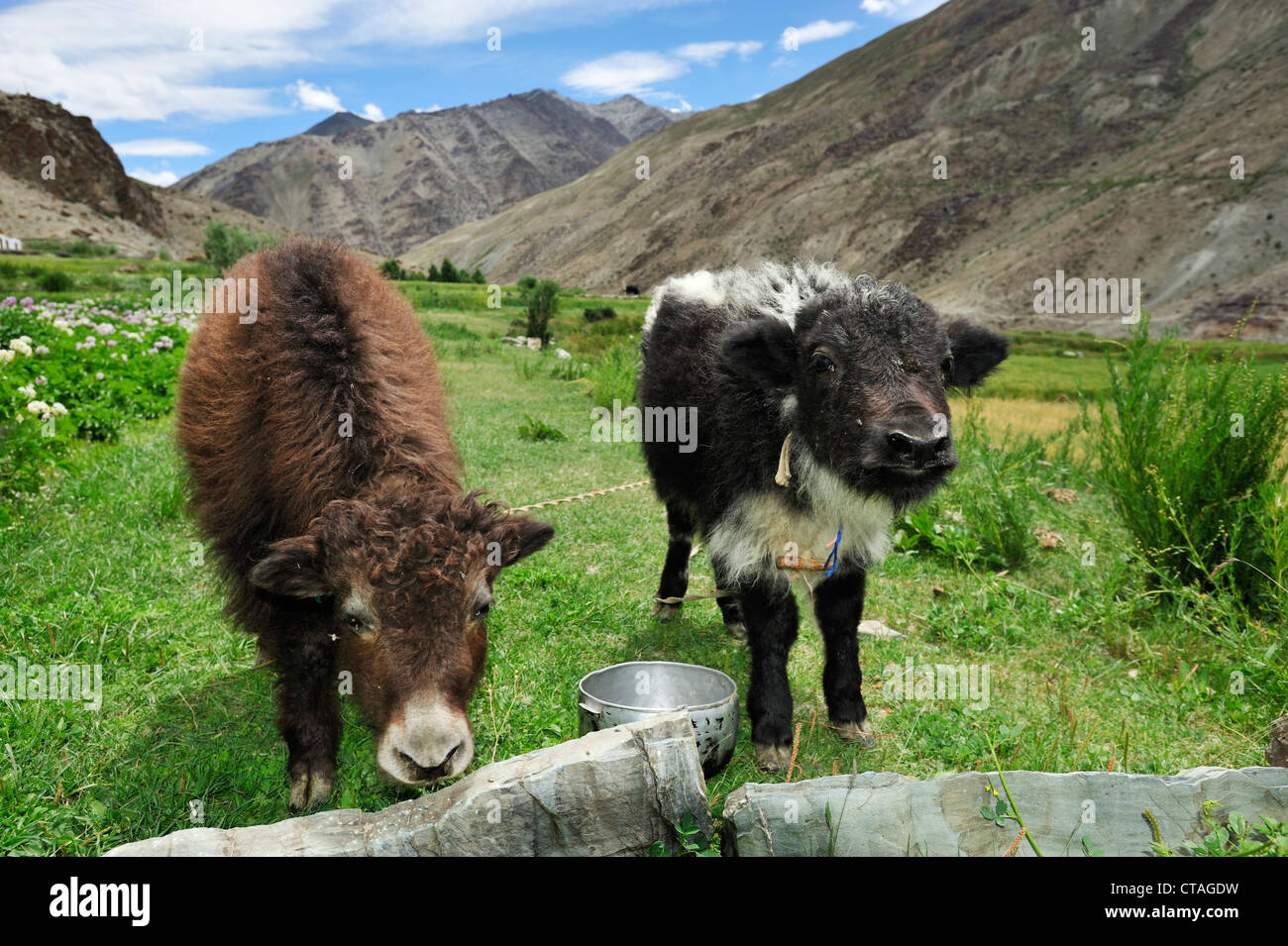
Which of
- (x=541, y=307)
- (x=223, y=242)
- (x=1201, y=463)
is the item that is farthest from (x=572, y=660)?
(x=223, y=242)

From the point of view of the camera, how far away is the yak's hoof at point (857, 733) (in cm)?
450

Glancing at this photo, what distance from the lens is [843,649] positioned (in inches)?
181

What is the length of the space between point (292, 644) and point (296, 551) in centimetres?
93

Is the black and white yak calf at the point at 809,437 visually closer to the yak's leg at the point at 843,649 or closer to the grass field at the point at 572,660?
the yak's leg at the point at 843,649

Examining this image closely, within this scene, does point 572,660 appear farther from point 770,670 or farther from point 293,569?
point 293,569

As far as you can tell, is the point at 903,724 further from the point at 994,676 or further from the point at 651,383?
the point at 651,383

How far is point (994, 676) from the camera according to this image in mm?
5449

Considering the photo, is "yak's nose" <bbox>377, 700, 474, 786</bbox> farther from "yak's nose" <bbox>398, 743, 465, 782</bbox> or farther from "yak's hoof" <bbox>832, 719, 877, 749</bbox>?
"yak's hoof" <bbox>832, 719, 877, 749</bbox>

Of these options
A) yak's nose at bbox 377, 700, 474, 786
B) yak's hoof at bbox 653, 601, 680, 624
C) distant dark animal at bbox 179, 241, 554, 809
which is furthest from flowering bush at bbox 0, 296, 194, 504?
yak's nose at bbox 377, 700, 474, 786

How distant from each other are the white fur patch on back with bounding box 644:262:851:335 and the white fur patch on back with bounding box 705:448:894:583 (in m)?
0.95

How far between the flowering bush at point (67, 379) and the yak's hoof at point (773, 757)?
6.55 m

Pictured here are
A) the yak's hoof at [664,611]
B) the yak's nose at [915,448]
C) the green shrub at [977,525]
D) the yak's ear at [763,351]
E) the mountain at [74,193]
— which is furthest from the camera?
the mountain at [74,193]

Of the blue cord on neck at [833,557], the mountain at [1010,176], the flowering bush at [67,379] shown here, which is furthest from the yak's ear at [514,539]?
the mountain at [1010,176]

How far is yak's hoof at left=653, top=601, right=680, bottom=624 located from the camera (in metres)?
6.27
